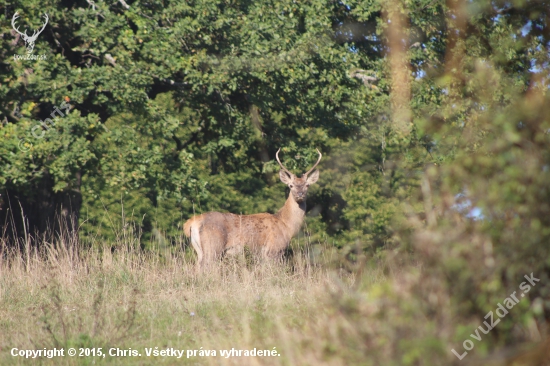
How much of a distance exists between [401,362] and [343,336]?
1.19 feet

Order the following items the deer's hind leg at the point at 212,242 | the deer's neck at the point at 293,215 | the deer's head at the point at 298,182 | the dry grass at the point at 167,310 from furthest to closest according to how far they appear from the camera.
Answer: the deer's neck at the point at 293,215, the deer's head at the point at 298,182, the deer's hind leg at the point at 212,242, the dry grass at the point at 167,310

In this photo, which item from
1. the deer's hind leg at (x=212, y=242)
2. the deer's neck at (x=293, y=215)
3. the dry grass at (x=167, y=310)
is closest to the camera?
the dry grass at (x=167, y=310)

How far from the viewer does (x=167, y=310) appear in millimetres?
6777

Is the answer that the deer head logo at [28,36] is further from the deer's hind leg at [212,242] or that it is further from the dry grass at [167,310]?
the deer's hind leg at [212,242]

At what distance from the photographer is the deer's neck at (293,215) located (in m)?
12.1

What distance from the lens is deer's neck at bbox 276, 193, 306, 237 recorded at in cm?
1205

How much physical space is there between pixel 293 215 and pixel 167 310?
5595 millimetres

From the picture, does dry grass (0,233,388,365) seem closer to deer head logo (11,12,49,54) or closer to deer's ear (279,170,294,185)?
deer's ear (279,170,294,185)

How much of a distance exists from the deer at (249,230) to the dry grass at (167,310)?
1918 mm

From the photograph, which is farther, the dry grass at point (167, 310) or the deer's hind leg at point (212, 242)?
the deer's hind leg at point (212, 242)

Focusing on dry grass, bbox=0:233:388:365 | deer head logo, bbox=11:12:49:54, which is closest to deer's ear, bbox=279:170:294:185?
dry grass, bbox=0:233:388:365

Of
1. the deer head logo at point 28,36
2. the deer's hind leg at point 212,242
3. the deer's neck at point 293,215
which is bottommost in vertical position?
the deer's hind leg at point 212,242

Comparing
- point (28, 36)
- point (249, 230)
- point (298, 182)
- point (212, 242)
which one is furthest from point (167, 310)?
point (28, 36)

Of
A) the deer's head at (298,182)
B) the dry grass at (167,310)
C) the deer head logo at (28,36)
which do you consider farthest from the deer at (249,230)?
the deer head logo at (28,36)
